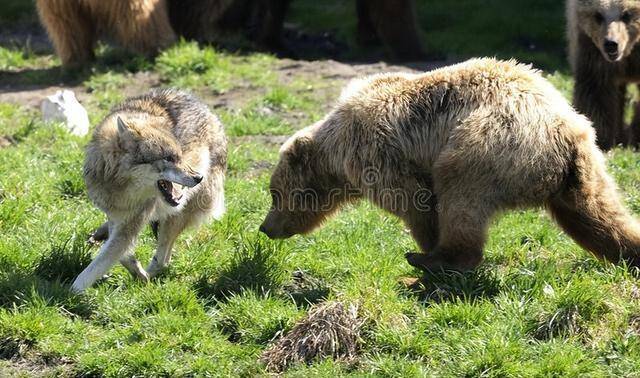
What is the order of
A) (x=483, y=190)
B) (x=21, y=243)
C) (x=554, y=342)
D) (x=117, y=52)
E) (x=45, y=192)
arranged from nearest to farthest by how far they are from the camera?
(x=554, y=342) → (x=483, y=190) → (x=21, y=243) → (x=45, y=192) → (x=117, y=52)

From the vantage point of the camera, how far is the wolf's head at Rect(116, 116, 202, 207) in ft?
20.1

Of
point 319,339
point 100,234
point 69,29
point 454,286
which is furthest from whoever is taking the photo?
point 69,29

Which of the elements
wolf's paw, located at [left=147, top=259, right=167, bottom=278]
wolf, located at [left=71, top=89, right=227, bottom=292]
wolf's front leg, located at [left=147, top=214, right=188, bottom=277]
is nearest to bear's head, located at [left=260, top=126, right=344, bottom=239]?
wolf, located at [left=71, top=89, right=227, bottom=292]

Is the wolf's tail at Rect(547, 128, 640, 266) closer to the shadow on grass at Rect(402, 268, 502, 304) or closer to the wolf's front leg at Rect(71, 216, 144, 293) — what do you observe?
the shadow on grass at Rect(402, 268, 502, 304)

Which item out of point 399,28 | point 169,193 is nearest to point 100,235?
point 169,193

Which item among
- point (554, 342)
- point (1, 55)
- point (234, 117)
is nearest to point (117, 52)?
point (1, 55)

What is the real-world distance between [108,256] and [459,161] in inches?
83.1

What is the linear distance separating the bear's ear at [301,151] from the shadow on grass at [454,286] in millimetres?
1098

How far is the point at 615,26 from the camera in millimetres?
8812

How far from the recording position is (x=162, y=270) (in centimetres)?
659

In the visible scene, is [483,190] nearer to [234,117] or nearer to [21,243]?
[21,243]

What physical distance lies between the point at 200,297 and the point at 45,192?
202 cm

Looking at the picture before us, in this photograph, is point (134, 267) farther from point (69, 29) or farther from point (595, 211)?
point (69, 29)

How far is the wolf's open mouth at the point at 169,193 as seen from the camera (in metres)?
6.20
